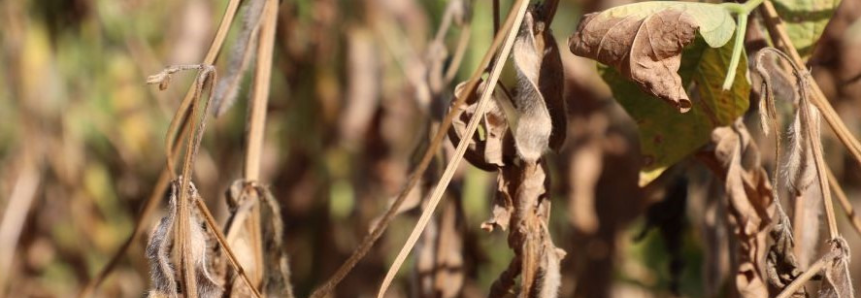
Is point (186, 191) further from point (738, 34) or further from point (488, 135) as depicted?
point (738, 34)

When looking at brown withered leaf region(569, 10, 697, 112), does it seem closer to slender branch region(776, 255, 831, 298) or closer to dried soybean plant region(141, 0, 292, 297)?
slender branch region(776, 255, 831, 298)

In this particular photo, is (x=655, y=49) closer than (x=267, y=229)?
Yes

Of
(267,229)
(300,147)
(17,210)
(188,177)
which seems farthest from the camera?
(300,147)

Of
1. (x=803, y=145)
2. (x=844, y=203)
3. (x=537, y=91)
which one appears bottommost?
(x=844, y=203)

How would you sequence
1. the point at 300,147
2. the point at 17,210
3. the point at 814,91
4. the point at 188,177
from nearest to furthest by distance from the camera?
1. the point at 188,177
2. the point at 814,91
3. the point at 17,210
4. the point at 300,147

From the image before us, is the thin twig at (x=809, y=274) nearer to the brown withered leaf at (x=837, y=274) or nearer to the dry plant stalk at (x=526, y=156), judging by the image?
the brown withered leaf at (x=837, y=274)

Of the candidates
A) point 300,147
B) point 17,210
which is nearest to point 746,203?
point 300,147

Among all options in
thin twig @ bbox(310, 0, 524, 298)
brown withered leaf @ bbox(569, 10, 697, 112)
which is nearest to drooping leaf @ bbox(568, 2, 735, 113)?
brown withered leaf @ bbox(569, 10, 697, 112)
